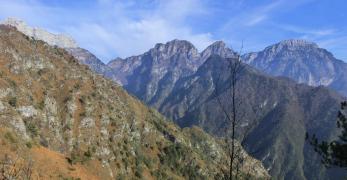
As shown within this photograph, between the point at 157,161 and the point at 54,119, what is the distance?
43280 mm

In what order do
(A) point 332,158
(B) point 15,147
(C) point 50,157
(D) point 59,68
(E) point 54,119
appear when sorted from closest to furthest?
(A) point 332,158 < (B) point 15,147 < (C) point 50,157 < (E) point 54,119 < (D) point 59,68

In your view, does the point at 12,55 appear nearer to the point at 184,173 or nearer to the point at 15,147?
the point at 15,147

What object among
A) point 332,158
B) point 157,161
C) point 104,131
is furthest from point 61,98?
point 332,158

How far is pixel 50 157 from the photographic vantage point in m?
92.5

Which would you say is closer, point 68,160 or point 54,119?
point 68,160

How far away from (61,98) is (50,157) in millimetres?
35383

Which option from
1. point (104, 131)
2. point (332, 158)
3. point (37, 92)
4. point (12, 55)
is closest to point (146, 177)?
point (104, 131)

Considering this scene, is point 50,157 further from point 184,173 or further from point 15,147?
point 184,173

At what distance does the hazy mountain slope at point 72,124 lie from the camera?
99188 mm

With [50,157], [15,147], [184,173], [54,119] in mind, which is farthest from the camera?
[184,173]

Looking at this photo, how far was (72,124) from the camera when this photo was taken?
120875 mm

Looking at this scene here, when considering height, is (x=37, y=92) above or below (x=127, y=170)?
above

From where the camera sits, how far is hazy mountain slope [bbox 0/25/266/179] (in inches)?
3905

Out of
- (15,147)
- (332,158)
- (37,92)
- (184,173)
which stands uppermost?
(37,92)
